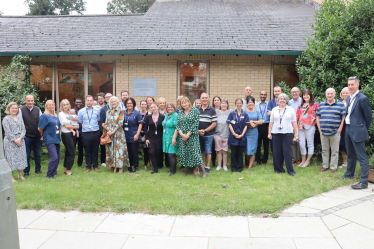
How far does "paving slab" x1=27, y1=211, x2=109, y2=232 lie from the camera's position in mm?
4578

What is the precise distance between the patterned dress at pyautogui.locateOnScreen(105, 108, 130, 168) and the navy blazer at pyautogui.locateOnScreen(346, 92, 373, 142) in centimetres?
514

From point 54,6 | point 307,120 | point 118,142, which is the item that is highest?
point 54,6

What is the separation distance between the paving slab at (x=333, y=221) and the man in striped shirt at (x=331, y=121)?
9.55 feet

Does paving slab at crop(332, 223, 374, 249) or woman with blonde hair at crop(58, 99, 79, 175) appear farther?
woman with blonde hair at crop(58, 99, 79, 175)

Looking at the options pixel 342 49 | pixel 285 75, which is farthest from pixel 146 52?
pixel 342 49

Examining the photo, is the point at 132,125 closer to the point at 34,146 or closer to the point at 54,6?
the point at 34,146

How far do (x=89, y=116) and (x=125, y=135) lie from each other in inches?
39.4

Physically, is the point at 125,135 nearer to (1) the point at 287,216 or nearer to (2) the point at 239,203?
(2) the point at 239,203

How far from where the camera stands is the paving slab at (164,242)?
3949mm

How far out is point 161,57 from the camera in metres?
10.5

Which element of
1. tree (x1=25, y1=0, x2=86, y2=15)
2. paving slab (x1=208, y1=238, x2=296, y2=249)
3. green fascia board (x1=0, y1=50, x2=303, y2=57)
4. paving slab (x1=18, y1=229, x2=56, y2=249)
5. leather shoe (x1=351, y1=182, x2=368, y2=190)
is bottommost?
paving slab (x1=18, y1=229, x2=56, y2=249)

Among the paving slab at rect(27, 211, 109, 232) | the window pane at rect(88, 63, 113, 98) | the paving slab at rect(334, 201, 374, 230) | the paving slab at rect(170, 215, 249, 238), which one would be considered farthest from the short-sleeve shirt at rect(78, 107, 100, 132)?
the paving slab at rect(334, 201, 374, 230)

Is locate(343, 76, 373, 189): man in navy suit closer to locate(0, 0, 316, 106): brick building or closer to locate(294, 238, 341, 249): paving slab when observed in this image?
locate(294, 238, 341, 249): paving slab

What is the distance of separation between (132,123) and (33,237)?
395 centimetres
